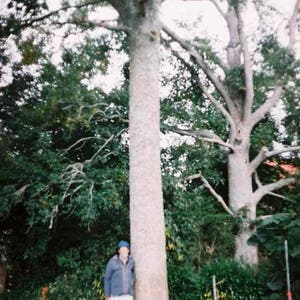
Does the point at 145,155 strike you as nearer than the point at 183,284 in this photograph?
Yes

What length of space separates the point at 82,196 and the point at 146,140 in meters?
3.53

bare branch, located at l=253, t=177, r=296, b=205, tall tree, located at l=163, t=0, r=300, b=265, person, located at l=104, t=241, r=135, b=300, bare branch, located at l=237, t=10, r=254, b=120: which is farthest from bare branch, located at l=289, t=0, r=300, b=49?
person, located at l=104, t=241, r=135, b=300

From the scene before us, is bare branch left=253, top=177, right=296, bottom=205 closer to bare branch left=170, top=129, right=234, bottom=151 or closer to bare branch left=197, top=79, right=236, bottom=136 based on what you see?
bare branch left=170, top=129, right=234, bottom=151

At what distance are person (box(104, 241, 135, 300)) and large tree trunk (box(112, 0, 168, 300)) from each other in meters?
0.13

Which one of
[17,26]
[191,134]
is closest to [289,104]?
[191,134]

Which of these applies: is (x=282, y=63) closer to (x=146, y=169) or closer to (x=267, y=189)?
(x=267, y=189)

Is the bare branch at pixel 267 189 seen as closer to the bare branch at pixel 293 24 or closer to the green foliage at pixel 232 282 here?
the bare branch at pixel 293 24

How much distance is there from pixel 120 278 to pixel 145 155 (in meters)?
2.14

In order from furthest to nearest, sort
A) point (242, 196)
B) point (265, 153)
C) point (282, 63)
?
point (265, 153)
point (242, 196)
point (282, 63)

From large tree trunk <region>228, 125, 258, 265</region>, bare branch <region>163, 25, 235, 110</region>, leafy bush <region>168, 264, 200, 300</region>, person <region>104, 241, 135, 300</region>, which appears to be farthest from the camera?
bare branch <region>163, 25, 235, 110</region>

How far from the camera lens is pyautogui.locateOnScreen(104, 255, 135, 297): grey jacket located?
7.18m

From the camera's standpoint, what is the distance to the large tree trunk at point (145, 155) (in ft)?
24.1

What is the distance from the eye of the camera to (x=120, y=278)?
718 cm

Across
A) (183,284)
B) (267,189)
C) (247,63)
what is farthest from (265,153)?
(183,284)
